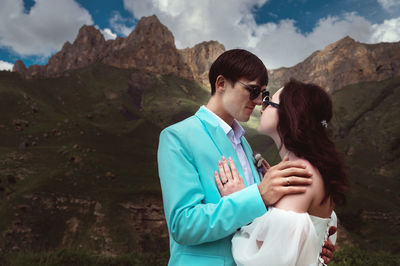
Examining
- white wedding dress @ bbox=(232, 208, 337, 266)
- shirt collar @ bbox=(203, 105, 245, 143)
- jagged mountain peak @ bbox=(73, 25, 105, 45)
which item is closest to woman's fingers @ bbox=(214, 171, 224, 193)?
white wedding dress @ bbox=(232, 208, 337, 266)

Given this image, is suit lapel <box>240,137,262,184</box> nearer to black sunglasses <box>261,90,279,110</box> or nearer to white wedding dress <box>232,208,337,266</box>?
black sunglasses <box>261,90,279,110</box>

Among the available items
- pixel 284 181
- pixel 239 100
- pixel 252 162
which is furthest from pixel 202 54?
pixel 284 181

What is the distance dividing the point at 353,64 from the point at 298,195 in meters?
143

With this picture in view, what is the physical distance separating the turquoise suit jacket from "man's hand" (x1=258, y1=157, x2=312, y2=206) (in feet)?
0.23

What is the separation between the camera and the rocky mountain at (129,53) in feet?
429

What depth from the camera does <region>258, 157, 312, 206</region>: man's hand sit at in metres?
1.92

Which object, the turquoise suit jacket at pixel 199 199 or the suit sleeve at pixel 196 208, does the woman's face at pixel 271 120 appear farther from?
the suit sleeve at pixel 196 208

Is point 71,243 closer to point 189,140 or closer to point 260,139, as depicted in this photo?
point 189,140

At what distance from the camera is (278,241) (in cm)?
188

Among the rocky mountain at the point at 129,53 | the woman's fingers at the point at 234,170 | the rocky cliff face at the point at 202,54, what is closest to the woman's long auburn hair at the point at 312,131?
the woman's fingers at the point at 234,170

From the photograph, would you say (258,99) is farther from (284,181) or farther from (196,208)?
(196,208)

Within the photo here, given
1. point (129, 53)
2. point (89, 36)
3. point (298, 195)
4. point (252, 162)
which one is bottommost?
point (298, 195)

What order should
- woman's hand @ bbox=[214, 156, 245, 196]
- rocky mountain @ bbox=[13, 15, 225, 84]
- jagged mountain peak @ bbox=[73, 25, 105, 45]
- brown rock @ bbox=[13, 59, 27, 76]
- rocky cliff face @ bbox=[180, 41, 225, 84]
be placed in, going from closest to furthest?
1. woman's hand @ bbox=[214, 156, 245, 196]
2. rocky mountain @ bbox=[13, 15, 225, 84]
3. jagged mountain peak @ bbox=[73, 25, 105, 45]
4. brown rock @ bbox=[13, 59, 27, 76]
5. rocky cliff face @ bbox=[180, 41, 225, 84]

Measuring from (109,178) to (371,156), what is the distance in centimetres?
5507
